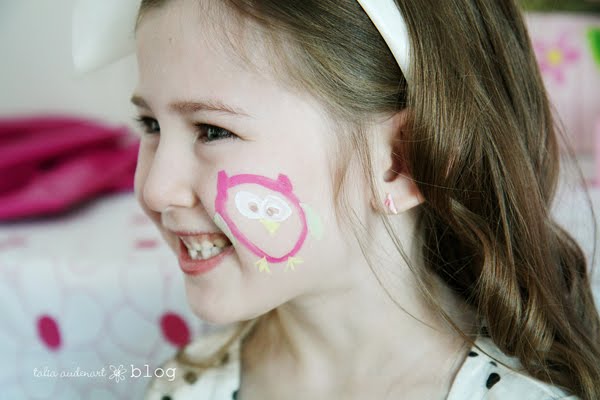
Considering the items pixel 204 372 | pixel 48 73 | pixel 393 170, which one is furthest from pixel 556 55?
pixel 48 73

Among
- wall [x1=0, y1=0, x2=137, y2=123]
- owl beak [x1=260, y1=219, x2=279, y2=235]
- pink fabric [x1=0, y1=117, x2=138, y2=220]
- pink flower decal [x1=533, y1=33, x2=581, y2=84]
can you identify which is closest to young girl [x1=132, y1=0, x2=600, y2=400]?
owl beak [x1=260, y1=219, x2=279, y2=235]

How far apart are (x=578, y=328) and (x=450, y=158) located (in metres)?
0.26

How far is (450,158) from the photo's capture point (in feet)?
2.82

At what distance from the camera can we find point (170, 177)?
0.85m

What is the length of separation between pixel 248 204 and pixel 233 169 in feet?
0.14

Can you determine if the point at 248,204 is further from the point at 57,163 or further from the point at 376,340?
the point at 57,163

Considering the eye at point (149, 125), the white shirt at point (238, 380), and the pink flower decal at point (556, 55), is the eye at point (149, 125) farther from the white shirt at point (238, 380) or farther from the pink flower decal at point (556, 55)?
the pink flower decal at point (556, 55)

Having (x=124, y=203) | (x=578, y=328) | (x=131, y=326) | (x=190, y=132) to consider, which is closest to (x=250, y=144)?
(x=190, y=132)

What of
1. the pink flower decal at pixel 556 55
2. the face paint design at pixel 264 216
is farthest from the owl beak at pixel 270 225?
the pink flower decal at pixel 556 55

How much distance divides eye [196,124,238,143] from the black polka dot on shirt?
40 cm

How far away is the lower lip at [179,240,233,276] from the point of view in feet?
2.92

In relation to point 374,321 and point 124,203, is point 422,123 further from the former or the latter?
point 124,203

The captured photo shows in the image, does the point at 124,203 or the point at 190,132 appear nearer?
the point at 190,132

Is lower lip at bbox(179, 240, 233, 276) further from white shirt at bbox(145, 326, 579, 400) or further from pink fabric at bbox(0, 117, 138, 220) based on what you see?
pink fabric at bbox(0, 117, 138, 220)
